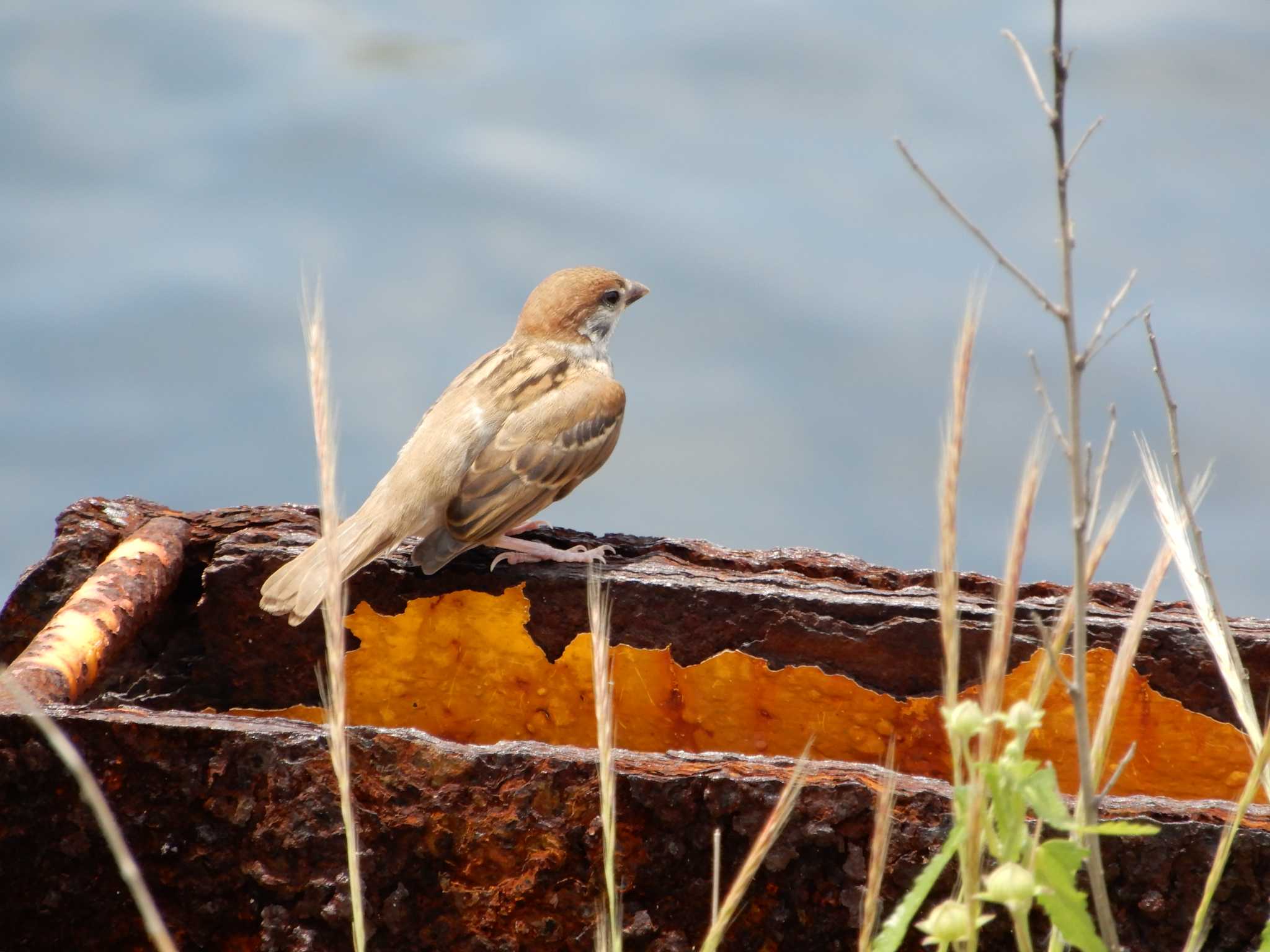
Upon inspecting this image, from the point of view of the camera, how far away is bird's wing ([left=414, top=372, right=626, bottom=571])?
12.2 ft

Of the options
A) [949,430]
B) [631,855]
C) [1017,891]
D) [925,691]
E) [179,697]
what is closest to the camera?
[1017,891]

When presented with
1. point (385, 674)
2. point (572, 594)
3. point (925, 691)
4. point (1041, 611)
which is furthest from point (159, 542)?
point (1041, 611)

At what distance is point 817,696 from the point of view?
3123 millimetres

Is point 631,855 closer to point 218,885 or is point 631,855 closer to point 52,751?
point 218,885

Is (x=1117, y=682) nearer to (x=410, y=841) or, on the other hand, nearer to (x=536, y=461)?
(x=410, y=841)

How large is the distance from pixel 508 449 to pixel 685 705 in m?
1.35

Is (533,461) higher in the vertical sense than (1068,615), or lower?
higher

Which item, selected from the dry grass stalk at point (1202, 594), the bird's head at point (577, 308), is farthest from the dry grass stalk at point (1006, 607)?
the bird's head at point (577, 308)

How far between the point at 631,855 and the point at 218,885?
70 centimetres

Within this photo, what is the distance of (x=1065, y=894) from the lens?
55.6 inches

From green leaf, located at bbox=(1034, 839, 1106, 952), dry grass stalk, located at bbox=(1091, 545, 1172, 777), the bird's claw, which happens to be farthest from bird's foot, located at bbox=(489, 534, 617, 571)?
green leaf, located at bbox=(1034, 839, 1106, 952)

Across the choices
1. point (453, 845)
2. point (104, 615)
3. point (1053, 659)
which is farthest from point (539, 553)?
point (1053, 659)

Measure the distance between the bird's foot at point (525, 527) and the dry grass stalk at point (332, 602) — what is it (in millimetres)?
2063

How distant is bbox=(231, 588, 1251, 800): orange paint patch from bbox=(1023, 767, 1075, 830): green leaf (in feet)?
5.24
